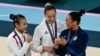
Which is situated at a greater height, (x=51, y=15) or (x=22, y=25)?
(x=51, y=15)

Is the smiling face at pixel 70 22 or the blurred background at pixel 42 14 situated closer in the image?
the smiling face at pixel 70 22

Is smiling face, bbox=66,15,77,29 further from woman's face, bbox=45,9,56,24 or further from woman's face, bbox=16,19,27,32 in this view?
woman's face, bbox=16,19,27,32

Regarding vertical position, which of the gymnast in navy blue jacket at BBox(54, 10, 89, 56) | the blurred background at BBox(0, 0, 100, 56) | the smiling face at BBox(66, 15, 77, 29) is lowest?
the blurred background at BBox(0, 0, 100, 56)

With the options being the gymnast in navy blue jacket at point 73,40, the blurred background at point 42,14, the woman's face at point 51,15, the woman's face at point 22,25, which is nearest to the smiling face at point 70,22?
the gymnast in navy blue jacket at point 73,40

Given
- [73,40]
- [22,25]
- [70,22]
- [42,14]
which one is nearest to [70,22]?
[70,22]

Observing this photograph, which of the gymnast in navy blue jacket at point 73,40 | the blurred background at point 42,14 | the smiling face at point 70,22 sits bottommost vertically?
the blurred background at point 42,14

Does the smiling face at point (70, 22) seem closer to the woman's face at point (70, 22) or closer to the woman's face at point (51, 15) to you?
the woman's face at point (70, 22)

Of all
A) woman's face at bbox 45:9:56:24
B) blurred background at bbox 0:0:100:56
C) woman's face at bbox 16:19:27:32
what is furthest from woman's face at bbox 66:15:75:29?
blurred background at bbox 0:0:100:56

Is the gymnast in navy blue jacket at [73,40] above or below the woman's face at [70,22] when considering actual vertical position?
below

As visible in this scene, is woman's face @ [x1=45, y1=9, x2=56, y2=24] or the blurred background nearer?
woman's face @ [x1=45, y1=9, x2=56, y2=24]

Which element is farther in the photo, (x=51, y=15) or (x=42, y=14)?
(x=42, y=14)

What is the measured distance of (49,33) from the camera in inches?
139

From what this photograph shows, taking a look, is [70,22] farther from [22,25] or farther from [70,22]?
[22,25]

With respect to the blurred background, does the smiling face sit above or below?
above
